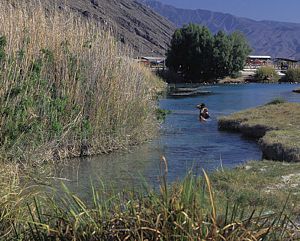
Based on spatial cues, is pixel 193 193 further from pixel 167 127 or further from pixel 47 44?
pixel 167 127

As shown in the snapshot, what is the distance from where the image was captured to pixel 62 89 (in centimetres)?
1577

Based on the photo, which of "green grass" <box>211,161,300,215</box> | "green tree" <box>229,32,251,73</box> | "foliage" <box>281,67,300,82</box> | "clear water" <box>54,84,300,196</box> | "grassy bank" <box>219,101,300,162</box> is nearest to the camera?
"green grass" <box>211,161,300,215</box>

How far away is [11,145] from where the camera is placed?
1288 cm

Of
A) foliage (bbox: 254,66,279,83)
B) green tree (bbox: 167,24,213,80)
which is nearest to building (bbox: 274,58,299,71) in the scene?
foliage (bbox: 254,66,279,83)

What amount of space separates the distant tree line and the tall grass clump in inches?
2420

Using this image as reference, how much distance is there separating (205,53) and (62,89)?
66.7 meters

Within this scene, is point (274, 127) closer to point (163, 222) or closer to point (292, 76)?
point (163, 222)

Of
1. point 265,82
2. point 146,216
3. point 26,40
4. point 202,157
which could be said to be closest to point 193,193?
point 146,216

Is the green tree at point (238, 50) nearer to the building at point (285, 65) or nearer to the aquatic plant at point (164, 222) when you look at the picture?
the building at point (285, 65)

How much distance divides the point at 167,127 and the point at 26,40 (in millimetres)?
11613

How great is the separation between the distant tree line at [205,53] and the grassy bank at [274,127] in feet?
158

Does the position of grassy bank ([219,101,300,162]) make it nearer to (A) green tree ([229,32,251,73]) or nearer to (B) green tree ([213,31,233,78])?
(B) green tree ([213,31,233,78])

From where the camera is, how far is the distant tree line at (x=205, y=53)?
80375mm

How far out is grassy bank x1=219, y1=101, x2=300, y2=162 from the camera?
15781 mm
